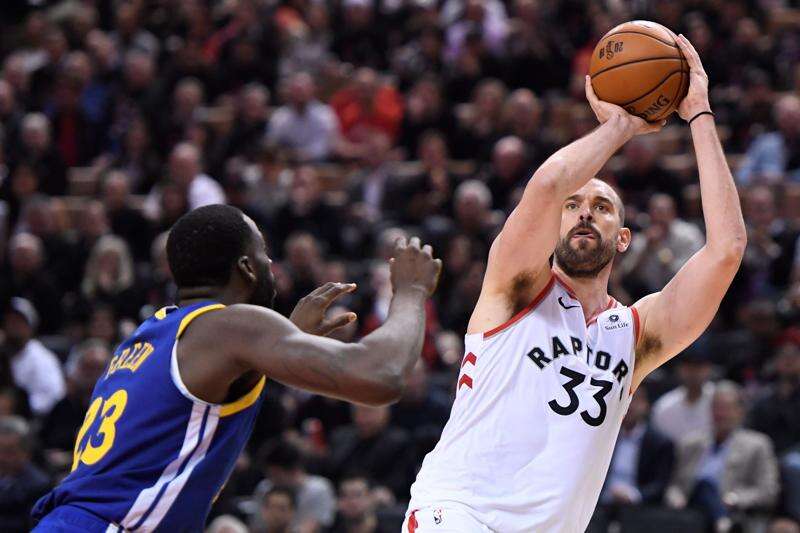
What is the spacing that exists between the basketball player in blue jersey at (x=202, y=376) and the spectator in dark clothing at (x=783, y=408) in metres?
7.45

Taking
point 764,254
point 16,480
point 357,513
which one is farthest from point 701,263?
point 764,254

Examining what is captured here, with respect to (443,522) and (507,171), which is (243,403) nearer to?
(443,522)

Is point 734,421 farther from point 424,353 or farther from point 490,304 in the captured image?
point 490,304

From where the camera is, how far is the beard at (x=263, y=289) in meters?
4.52

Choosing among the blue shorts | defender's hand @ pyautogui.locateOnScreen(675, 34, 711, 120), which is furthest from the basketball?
the blue shorts

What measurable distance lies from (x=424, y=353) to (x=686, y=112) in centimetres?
694

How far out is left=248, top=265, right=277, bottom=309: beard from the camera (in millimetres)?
4516

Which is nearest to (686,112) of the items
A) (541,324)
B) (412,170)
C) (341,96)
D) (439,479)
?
(541,324)

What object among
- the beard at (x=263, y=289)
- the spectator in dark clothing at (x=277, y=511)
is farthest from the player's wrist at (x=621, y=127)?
the spectator in dark clothing at (x=277, y=511)

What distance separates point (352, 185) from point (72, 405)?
4.49m

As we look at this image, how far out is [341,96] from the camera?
16156 mm

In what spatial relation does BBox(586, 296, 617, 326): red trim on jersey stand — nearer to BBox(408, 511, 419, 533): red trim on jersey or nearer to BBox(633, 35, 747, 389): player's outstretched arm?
BBox(633, 35, 747, 389): player's outstretched arm

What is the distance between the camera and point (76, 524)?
13.9ft

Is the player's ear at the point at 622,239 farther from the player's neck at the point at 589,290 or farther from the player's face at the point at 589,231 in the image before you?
the player's neck at the point at 589,290
